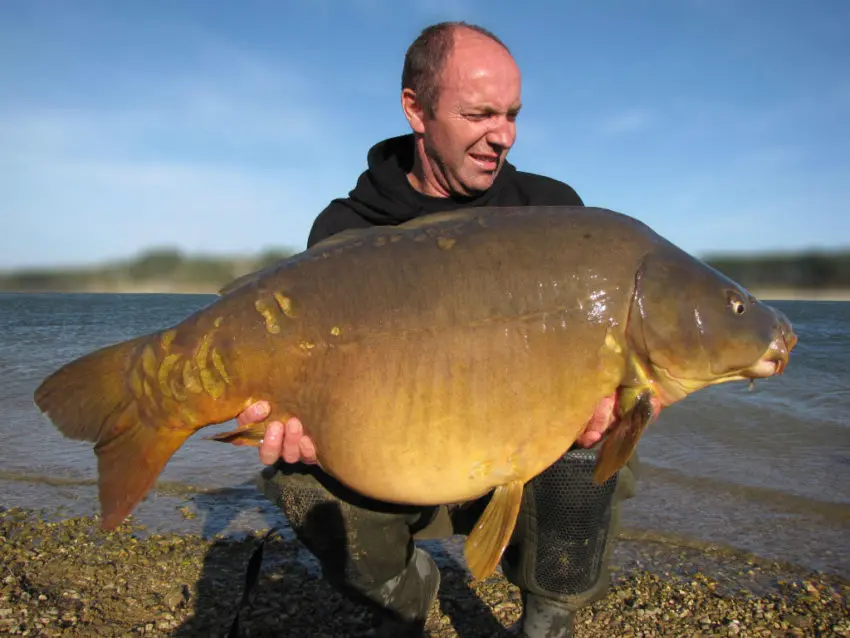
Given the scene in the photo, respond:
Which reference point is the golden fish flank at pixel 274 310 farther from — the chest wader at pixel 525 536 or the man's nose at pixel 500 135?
the man's nose at pixel 500 135

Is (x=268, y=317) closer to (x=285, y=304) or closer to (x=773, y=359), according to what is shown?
(x=285, y=304)

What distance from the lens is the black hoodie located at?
10.6ft

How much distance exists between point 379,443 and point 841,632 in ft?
7.77

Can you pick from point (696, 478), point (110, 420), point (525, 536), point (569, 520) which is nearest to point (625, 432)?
point (569, 520)

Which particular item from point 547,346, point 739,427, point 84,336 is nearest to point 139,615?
point 547,346

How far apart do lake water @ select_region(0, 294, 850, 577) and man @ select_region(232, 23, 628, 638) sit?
1.73 metres

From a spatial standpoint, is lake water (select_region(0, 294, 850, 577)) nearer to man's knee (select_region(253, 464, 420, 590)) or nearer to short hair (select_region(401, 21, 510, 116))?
man's knee (select_region(253, 464, 420, 590))

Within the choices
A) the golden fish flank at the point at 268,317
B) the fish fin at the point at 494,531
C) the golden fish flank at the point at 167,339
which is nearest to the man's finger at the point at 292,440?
the golden fish flank at the point at 268,317

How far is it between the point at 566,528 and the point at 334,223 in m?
1.69

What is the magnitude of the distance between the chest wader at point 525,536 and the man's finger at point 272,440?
474 millimetres

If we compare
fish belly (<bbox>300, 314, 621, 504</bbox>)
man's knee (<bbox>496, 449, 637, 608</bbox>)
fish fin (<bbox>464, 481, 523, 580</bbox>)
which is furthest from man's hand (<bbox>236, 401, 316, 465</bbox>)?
man's knee (<bbox>496, 449, 637, 608</bbox>)

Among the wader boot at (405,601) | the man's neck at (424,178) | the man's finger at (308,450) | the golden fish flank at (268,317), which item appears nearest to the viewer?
the golden fish flank at (268,317)

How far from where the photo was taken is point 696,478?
→ 570 centimetres

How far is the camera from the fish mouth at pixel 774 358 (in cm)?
227
